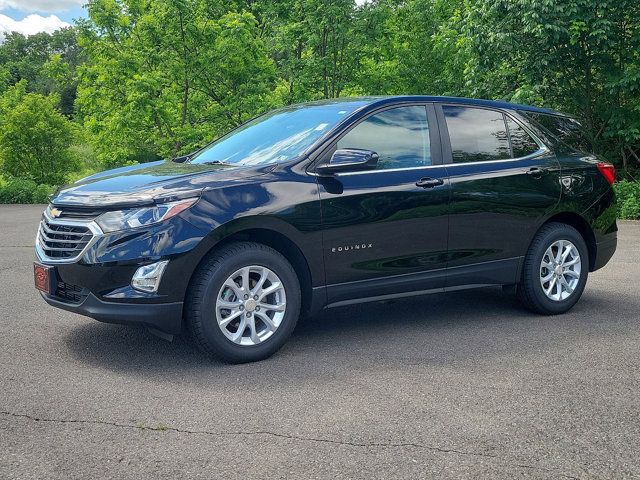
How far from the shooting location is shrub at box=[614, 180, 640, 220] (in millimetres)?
14656

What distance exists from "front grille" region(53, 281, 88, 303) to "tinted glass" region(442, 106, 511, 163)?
2938 mm

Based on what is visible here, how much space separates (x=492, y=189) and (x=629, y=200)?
1013 cm

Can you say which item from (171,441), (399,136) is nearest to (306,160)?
(399,136)

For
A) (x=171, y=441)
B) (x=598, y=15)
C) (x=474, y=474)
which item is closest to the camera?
(x=474, y=474)

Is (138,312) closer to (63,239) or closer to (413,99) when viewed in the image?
(63,239)

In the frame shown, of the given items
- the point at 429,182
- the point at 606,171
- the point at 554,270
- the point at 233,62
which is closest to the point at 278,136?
the point at 429,182

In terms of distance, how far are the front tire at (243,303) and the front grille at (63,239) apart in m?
0.74

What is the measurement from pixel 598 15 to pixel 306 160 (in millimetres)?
11423

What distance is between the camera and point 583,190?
21.1 feet

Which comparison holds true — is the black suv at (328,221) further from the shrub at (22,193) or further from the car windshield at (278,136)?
the shrub at (22,193)

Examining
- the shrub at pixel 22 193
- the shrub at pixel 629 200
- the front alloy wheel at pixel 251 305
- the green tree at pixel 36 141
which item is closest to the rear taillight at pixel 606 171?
the front alloy wheel at pixel 251 305

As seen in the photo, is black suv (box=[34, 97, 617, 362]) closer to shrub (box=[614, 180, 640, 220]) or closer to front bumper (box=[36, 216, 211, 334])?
front bumper (box=[36, 216, 211, 334])

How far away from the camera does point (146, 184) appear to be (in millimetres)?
4805

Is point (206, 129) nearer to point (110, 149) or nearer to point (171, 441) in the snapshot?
point (110, 149)
